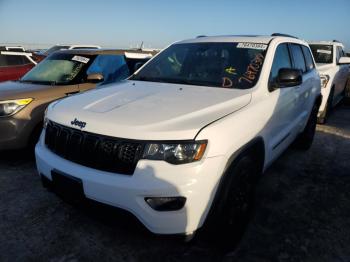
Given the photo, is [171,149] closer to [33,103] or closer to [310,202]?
[310,202]

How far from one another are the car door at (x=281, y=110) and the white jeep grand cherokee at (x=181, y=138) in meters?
0.01

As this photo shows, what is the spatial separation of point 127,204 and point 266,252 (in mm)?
1292

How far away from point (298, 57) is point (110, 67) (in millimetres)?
2981

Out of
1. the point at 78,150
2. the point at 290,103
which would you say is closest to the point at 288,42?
the point at 290,103

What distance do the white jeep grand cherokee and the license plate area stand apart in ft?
0.03

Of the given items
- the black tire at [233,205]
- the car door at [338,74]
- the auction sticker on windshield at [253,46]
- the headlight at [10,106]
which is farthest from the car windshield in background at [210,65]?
the car door at [338,74]

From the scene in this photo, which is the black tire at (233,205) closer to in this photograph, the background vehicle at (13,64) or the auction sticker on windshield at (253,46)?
the auction sticker on windshield at (253,46)

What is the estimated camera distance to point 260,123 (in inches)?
116

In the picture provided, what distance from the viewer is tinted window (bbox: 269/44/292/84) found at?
3434 millimetres

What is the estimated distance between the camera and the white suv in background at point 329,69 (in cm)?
692

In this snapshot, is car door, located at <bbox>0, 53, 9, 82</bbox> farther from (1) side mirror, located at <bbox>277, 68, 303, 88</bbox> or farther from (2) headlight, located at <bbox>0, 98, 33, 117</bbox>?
(1) side mirror, located at <bbox>277, 68, 303, 88</bbox>

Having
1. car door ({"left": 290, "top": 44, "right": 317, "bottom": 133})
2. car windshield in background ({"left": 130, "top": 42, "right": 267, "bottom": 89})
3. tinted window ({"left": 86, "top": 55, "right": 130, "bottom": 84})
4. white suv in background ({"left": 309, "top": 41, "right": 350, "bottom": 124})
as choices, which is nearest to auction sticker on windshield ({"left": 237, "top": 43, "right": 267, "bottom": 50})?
car windshield in background ({"left": 130, "top": 42, "right": 267, "bottom": 89})

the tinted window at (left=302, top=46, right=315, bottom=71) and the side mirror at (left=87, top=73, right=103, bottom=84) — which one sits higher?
the tinted window at (left=302, top=46, right=315, bottom=71)

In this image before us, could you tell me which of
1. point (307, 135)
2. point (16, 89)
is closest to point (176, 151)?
point (16, 89)
